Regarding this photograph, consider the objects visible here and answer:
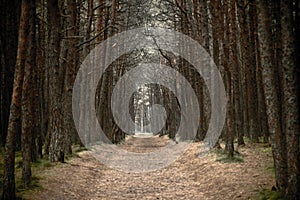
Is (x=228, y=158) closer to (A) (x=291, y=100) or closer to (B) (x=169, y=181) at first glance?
(B) (x=169, y=181)

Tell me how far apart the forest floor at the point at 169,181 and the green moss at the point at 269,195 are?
224 mm

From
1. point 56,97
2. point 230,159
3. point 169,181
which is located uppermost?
point 56,97

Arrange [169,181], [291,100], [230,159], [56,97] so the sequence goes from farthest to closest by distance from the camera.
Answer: [56,97]
[230,159]
[169,181]
[291,100]

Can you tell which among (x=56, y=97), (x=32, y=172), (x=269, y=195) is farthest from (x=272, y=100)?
(x=56, y=97)

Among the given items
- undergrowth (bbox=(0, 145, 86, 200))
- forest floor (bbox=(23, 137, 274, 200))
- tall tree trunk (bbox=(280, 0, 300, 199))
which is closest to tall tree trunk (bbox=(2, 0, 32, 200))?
undergrowth (bbox=(0, 145, 86, 200))

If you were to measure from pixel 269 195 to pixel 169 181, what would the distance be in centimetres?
586

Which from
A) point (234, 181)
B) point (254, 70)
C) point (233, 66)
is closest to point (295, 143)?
point (234, 181)

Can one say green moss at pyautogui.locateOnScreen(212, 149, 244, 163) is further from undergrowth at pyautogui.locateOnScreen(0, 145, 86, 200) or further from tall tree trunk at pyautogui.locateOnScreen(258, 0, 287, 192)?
undergrowth at pyautogui.locateOnScreen(0, 145, 86, 200)

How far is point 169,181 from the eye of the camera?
44.9 ft

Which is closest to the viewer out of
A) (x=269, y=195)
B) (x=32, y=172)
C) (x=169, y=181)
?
(x=269, y=195)

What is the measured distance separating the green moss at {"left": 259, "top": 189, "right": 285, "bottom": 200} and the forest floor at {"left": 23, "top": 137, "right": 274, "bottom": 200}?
22cm

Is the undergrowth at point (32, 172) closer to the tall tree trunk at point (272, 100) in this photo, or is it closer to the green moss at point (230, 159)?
the tall tree trunk at point (272, 100)

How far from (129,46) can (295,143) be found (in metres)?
26.5

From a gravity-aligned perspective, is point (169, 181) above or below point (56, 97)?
below
